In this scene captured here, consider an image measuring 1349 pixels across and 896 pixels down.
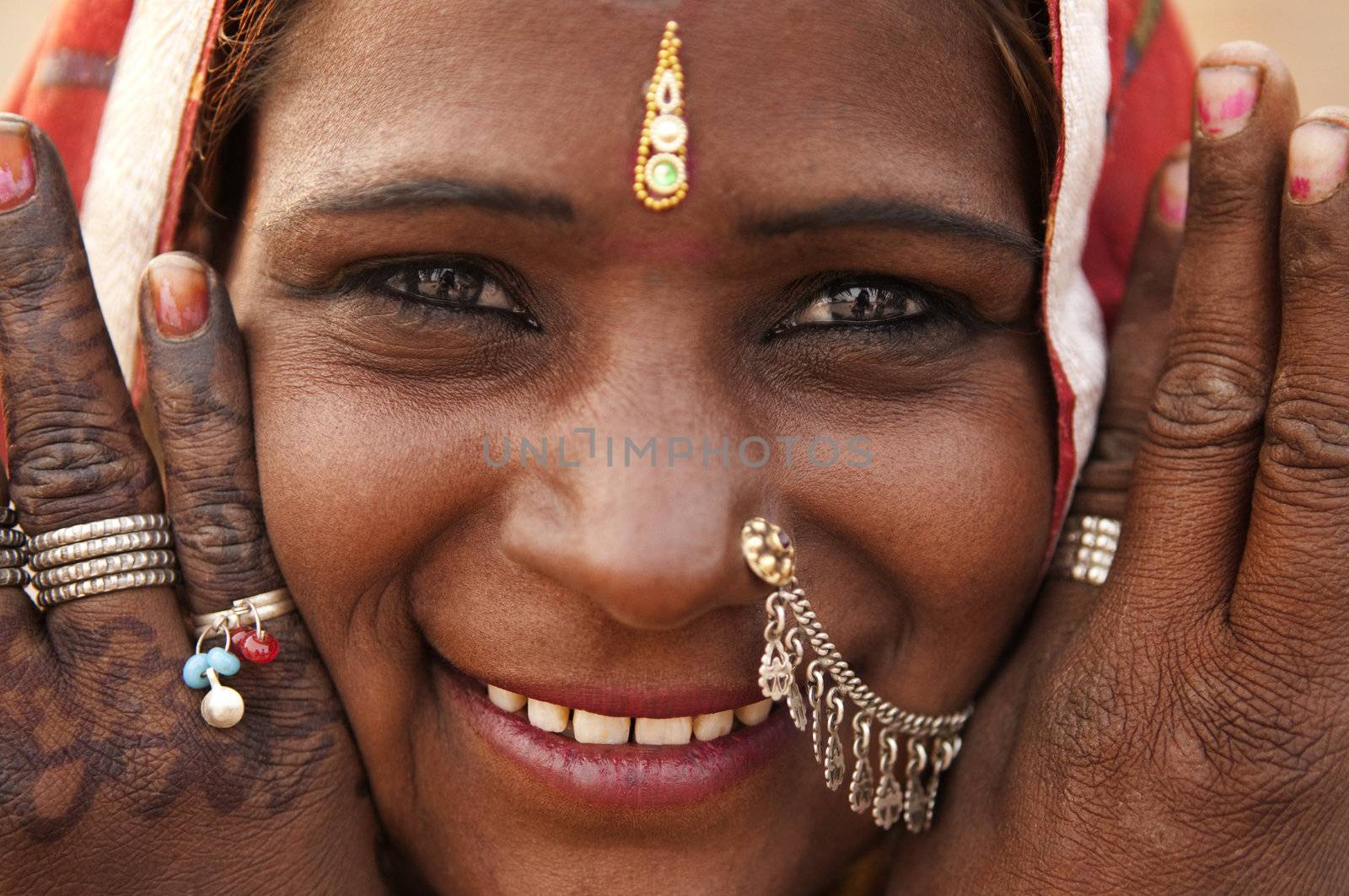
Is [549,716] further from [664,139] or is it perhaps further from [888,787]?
[664,139]

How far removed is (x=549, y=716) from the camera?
5.68ft

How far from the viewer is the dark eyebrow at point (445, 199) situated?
1.52 m

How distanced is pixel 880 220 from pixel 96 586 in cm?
117

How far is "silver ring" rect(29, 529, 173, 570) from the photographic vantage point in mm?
1742

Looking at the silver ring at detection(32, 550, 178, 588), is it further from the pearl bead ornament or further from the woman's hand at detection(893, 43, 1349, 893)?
the woman's hand at detection(893, 43, 1349, 893)

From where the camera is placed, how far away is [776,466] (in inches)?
64.8

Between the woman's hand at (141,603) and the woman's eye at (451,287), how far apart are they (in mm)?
271

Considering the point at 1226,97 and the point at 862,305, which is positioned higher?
the point at 1226,97

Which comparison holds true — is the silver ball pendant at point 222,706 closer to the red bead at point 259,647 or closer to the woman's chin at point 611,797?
the red bead at point 259,647

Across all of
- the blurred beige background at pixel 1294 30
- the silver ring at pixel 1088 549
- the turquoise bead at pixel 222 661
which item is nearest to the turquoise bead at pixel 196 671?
the turquoise bead at pixel 222 661

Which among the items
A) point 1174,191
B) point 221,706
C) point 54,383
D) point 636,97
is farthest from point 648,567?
point 1174,191

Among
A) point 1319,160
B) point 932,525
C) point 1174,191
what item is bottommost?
point 932,525

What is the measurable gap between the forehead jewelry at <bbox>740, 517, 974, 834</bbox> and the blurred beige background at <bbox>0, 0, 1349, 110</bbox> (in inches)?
206

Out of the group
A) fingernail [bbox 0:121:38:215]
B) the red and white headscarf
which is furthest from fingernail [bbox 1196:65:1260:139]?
fingernail [bbox 0:121:38:215]
